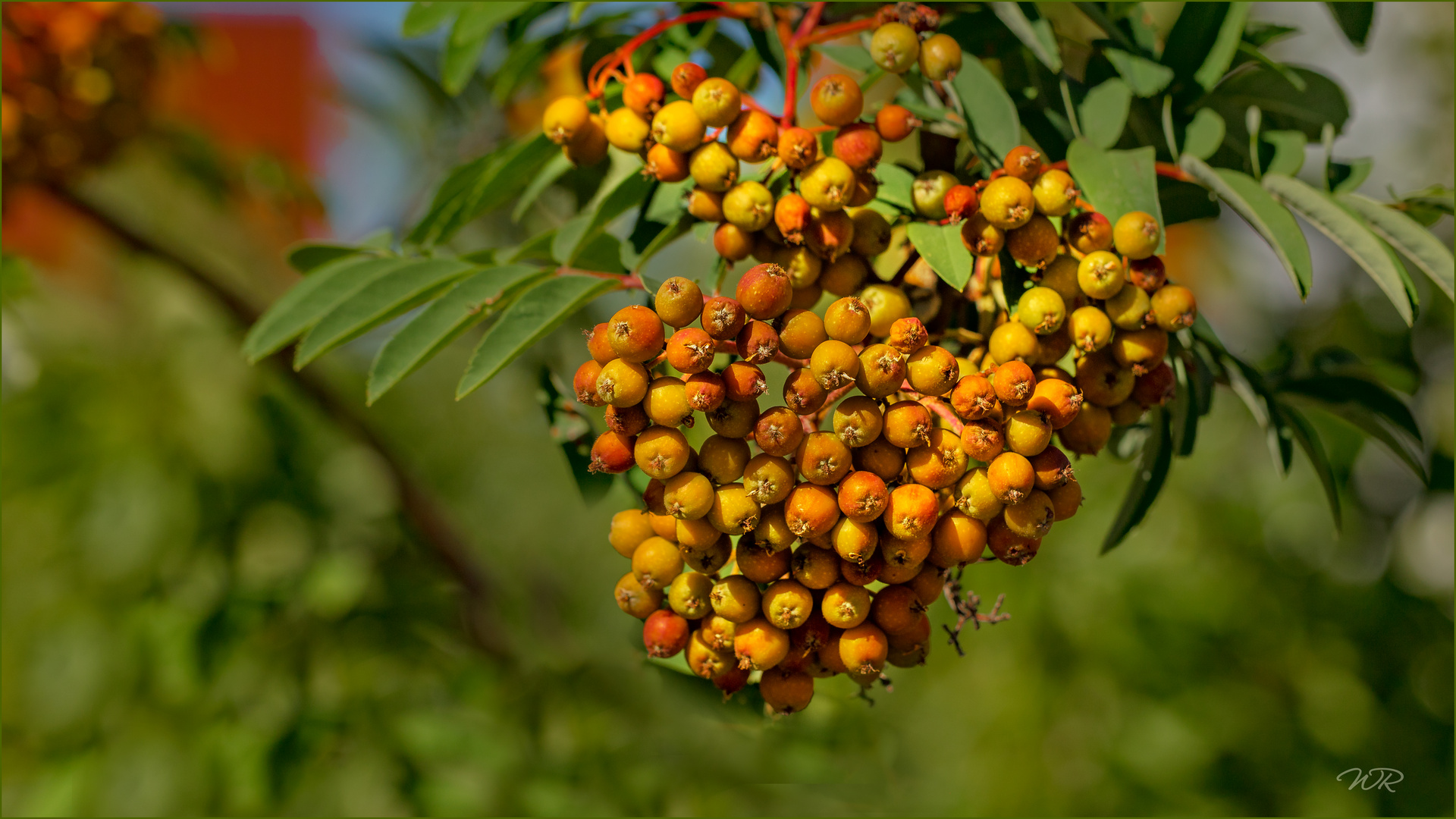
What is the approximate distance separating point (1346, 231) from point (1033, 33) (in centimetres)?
32

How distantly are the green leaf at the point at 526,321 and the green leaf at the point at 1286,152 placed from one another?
0.68 meters

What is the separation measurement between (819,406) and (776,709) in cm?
27

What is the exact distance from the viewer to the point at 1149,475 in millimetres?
912

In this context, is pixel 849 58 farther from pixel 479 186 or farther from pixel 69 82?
pixel 69 82

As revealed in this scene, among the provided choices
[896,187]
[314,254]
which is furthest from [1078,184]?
[314,254]

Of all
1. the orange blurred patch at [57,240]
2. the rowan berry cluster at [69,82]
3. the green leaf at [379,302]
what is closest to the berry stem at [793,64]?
the green leaf at [379,302]

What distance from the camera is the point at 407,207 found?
1993 mm

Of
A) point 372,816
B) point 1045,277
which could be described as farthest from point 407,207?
point 1045,277

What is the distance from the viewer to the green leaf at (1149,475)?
2.98 ft

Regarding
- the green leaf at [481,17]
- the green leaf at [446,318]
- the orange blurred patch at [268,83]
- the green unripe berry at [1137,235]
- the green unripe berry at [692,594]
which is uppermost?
the green leaf at [481,17]

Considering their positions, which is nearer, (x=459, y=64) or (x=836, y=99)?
(x=836, y=99)

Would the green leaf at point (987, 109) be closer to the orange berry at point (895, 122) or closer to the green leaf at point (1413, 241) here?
the orange berry at point (895, 122)

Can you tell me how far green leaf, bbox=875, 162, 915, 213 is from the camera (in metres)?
0.82

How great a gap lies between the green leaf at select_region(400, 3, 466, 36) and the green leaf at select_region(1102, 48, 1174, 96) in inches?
26.7
